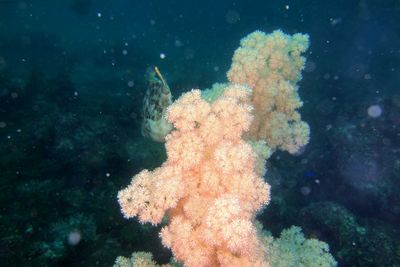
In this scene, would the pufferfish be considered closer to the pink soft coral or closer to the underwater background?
the underwater background

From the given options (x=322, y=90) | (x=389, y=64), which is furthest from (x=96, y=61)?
(x=389, y=64)

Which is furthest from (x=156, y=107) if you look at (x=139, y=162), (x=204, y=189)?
(x=204, y=189)

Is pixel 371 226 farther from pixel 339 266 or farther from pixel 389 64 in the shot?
pixel 389 64

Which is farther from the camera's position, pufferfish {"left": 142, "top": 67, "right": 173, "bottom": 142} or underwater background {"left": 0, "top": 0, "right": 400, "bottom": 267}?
pufferfish {"left": 142, "top": 67, "right": 173, "bottom": 142}

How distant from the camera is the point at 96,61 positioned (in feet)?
85.5

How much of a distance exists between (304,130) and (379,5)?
1047 inches

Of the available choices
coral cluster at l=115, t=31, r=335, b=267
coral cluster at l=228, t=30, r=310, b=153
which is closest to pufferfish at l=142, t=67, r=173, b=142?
coral cluster at l=228, t=30, r=310, b=153

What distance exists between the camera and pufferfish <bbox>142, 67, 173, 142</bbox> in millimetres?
6508

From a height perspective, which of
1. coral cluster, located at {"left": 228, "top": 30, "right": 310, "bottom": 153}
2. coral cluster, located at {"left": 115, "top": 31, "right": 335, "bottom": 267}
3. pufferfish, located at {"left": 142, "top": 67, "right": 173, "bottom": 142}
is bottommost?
coral cluster, located at {"left": 115, "top": 31, "right": 335, "bottom": 267}

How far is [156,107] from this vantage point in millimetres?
6734

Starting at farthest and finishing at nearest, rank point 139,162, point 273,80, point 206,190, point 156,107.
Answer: point 139,162 → point 156,107 → point 273,80 → point 206,190

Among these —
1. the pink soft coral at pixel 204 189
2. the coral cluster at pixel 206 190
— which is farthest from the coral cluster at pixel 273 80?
the pink soft coral at pixel 204 189

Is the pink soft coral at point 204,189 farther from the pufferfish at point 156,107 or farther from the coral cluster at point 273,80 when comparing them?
the pufferfish at point 156,107

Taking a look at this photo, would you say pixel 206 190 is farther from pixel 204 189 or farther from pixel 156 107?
pixel 156 107
